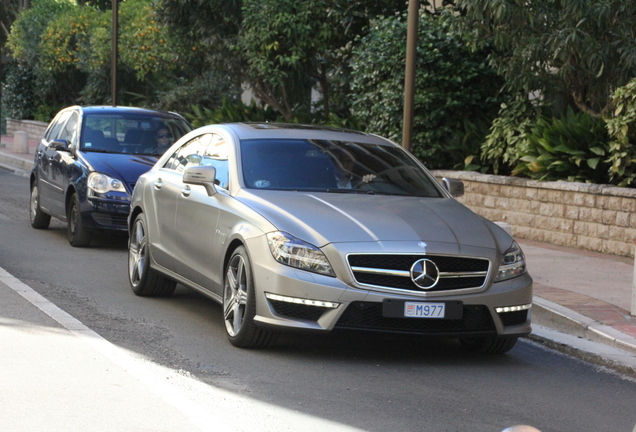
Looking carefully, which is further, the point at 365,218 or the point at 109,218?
the point at 109,218

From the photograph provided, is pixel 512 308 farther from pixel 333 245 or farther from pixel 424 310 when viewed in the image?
pixel 333 245

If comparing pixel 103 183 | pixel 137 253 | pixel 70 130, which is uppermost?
pixel 70 130

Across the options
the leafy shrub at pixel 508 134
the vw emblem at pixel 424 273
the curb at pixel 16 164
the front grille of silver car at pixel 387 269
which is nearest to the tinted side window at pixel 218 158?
the front grille of silver car at pixel 387 269

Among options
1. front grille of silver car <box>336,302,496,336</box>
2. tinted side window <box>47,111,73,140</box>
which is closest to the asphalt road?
front grille of silver car <box>336,302,496,336</box>

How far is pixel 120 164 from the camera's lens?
13.0 meters

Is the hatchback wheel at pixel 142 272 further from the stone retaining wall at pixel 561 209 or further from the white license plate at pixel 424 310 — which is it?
the stone retaining wall at pixel 561 209

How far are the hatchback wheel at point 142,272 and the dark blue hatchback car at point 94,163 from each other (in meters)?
2.70

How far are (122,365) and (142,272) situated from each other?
9.01 ft

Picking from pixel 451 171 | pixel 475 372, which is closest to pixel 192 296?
pixel 475 372

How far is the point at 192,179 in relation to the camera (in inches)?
324

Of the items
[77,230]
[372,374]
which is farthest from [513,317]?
[77,230]

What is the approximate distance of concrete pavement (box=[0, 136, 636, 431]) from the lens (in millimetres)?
5602

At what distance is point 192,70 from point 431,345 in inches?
932

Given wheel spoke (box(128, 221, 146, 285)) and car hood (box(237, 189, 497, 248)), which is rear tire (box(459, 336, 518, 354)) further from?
wheel spoke (box(128, 221, 146, 285))
